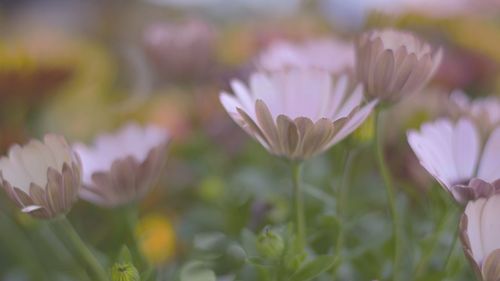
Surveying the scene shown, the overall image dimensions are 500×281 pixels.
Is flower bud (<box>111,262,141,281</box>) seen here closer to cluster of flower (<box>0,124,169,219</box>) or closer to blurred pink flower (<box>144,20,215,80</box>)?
cluster of flower (<box>0,124,169,219</box>)

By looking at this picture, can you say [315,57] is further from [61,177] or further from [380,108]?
[61,177]

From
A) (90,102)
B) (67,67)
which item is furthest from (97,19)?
(67,67)

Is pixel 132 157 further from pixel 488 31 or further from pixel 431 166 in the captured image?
pixel 488 31

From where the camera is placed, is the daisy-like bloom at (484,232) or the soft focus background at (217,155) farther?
the soft focus background at (217,155)

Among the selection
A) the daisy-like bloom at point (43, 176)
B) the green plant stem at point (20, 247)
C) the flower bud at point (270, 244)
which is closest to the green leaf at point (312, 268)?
the flower bud at point (270, 244)

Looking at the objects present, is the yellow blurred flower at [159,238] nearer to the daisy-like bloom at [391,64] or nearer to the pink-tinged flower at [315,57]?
the pink-tinged flower at [315,57]

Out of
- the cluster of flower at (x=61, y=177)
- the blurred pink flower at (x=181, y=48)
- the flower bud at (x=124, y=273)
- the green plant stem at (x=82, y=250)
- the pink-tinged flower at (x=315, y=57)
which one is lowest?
the flower bud at (x=124, y=273)

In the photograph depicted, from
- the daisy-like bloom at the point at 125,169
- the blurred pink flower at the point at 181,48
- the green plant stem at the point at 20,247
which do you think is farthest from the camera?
the blurred pink flower at the point at 181,48
